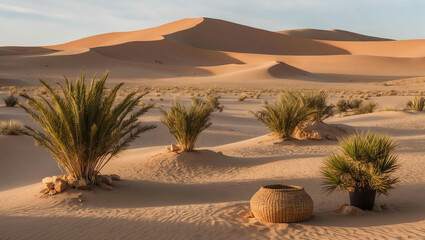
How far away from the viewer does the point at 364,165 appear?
8.08 metres

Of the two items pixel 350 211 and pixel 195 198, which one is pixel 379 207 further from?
pixel 195 198

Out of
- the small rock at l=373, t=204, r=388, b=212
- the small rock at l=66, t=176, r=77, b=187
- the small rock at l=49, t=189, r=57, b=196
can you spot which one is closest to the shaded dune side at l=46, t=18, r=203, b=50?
the small rock at l=66, t=176, r=77, b=187

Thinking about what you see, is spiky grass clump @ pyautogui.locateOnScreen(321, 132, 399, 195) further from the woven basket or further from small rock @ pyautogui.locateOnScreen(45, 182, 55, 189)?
small rock @ pyautogui.locateOnScreen(45, 182, 55, 189)

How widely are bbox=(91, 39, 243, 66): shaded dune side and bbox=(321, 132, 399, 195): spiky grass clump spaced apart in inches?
3326

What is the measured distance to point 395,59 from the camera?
3819 inches

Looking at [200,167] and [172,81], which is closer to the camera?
[200,167]

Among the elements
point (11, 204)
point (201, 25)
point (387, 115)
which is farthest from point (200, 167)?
point (201, 25)

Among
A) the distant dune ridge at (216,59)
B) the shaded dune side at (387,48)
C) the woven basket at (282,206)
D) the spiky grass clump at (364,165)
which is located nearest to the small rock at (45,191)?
the woven basket at (282,206)

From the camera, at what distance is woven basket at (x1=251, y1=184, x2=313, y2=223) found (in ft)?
23.8

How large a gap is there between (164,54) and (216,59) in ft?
35.8

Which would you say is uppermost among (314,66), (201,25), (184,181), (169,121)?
(201,25)

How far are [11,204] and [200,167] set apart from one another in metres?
5.29

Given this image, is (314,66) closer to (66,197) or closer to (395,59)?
(395,59)

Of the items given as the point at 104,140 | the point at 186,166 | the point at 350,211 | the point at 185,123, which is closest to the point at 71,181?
the point at 104,140
